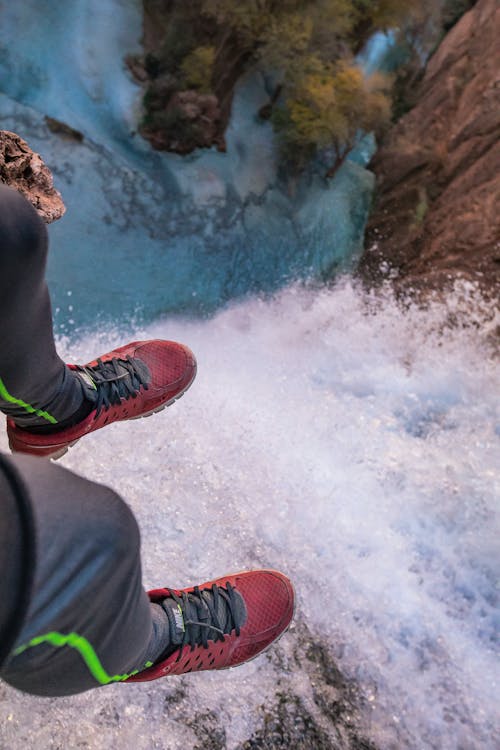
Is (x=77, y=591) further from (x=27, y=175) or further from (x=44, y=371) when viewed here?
(x=27, y=175)

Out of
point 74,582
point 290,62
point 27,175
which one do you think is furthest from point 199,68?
point 74,582

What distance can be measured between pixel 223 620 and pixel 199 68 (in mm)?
2335

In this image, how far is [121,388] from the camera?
119cm

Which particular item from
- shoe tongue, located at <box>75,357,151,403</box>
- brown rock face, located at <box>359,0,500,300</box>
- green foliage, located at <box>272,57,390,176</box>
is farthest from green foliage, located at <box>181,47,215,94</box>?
shoe tongue, located at <box>75,357,151,403</box>

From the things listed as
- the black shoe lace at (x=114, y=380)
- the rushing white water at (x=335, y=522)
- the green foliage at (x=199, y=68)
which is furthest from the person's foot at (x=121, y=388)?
the green foliage at (x=199, y=68)

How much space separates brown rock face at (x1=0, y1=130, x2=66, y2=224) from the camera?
3.59 ft

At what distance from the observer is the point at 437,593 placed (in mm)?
1365

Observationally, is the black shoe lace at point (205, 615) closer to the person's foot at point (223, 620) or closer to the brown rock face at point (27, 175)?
the person's foot at point (223, 620)

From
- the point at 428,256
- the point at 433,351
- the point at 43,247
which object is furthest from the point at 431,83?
the point at 43,247

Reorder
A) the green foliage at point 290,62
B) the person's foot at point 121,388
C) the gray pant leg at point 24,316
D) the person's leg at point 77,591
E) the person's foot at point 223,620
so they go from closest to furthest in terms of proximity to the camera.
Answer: the person's leg at point 77,591
the gray pant leg at point 24,316
the person's foot at point 223,620
the person's foot at point 121,388
the green foliage at point 290,62

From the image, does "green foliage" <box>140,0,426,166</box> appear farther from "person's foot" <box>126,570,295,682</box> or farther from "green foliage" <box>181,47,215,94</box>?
"person's foot" <box>126,570,295,682</box>

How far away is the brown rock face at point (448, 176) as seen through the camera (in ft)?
8.11

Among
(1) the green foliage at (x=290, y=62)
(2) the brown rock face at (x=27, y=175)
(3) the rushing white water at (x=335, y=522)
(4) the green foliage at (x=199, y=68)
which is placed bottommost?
(3) the rushing white water at (x=335, y=522)

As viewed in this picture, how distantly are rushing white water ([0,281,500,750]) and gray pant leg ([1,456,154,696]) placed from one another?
56 cm
